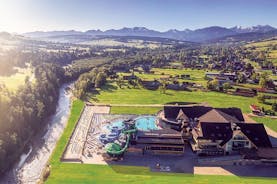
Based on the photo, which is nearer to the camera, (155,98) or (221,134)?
(221,134)

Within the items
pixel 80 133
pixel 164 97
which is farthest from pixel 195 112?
pixel 164 97

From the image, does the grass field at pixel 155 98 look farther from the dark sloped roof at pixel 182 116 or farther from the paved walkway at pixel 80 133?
the dark sloped roof at pixel 182 116

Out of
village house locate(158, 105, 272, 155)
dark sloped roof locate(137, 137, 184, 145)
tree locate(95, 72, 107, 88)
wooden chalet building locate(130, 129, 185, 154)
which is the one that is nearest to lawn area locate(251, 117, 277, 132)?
village house locate(158, 105, 272, 155)

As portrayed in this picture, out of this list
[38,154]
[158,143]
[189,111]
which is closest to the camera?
[158,143]

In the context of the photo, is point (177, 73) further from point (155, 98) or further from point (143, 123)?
point (143, 123)

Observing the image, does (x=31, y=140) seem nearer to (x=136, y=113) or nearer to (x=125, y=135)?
(x=125, y=135)

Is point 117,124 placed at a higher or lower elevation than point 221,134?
lower

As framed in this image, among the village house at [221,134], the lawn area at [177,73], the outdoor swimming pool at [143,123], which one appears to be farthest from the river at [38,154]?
the lawn area at [177,73]

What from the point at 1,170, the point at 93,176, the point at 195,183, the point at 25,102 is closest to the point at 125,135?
the point at 93,176
